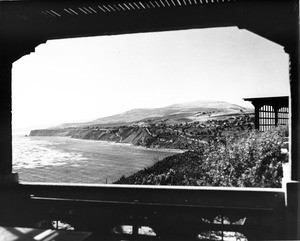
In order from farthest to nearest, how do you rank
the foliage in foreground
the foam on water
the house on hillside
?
the foam on water, the house on hillside, the foliage in foreground

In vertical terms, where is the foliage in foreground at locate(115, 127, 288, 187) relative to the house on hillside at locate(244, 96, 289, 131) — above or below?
below

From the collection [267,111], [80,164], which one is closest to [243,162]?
[267,111]

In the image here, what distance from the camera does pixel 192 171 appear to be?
805 centimetres

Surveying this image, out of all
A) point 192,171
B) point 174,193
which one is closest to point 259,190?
point 174,193

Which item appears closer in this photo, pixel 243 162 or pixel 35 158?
pixel 243 162

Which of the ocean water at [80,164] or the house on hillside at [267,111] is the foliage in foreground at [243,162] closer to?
the house on hillside at [267,111]

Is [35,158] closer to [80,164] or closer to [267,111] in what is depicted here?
[80,164]

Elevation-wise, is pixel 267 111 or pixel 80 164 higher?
pixel 267 111

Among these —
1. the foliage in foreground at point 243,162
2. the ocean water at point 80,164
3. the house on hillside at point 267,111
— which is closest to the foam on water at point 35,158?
the ocean water at point 80,164

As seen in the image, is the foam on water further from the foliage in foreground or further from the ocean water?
the foliage in foreground

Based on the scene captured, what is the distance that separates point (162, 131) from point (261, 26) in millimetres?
20068

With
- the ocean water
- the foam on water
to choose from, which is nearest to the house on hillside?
the ocean water

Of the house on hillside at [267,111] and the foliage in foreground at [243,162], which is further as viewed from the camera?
the house on hillside at [267,111]

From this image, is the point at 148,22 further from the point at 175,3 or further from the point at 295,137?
the point at 295,137
